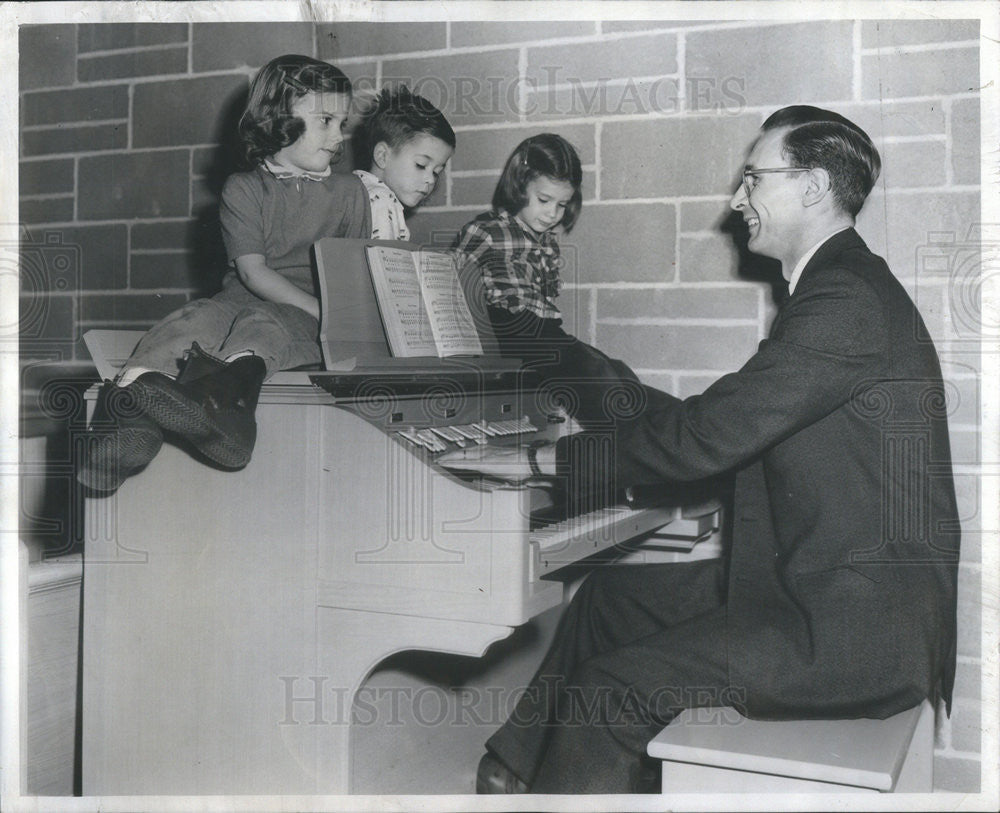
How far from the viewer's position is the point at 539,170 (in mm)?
2787

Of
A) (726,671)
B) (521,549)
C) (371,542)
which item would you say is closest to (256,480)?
(371,542)

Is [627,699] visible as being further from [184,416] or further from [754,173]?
[754,173]

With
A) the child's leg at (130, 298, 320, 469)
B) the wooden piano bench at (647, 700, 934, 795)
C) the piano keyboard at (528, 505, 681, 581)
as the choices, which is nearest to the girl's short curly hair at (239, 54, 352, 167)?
the child's leg at (130, 298, 320, 469)

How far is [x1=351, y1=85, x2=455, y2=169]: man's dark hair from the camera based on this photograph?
2672mm

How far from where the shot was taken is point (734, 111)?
8.41ft

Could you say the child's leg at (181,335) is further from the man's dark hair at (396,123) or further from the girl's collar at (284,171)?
the man's dark hair at (396,123)

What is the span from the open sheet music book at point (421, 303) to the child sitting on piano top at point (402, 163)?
1.04 feet

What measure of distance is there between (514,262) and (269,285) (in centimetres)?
75

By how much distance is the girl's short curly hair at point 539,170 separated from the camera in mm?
2754

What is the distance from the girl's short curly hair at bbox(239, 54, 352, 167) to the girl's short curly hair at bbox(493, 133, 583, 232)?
0.59 m

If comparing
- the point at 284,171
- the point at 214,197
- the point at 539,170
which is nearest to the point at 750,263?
the point at 539,170

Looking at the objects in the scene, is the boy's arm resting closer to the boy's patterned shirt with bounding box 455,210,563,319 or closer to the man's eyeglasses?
the boy's patterned shirt with bounding box 455,210,563,319

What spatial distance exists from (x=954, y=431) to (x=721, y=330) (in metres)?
0.65

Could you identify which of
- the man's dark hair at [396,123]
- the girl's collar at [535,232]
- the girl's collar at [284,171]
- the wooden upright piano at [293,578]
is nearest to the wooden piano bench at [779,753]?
the wooden upright piano at [293,578]
